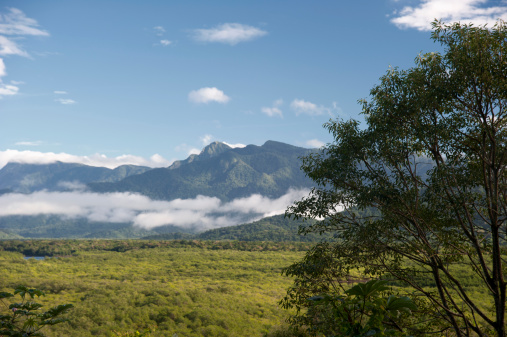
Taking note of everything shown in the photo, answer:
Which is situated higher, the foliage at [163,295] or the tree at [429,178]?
the tree at [429,178]

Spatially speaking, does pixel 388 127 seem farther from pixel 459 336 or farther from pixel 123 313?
pixel 123 313

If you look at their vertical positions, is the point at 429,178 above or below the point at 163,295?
above

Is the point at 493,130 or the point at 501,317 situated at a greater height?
the point at 493,130

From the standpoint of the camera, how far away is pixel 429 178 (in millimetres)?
12516

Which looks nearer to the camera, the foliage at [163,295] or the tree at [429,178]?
the tree at [429,178]

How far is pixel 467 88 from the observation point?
11.2 m

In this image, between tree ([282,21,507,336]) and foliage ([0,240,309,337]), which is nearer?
tree ([282,21,507,336])

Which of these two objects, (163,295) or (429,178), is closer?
(429,178)

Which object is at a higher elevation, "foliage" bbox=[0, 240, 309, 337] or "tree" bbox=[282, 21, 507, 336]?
"tree" bbox=[282, 21, 507, 336]

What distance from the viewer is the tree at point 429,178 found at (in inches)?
428

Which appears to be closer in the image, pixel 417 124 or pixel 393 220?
pixel 417 124

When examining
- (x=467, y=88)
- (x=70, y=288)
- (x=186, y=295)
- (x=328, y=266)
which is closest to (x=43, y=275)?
(x=70, y=288)

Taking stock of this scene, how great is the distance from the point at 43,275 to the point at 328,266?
316ft

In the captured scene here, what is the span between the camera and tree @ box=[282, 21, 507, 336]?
35.7 ft
